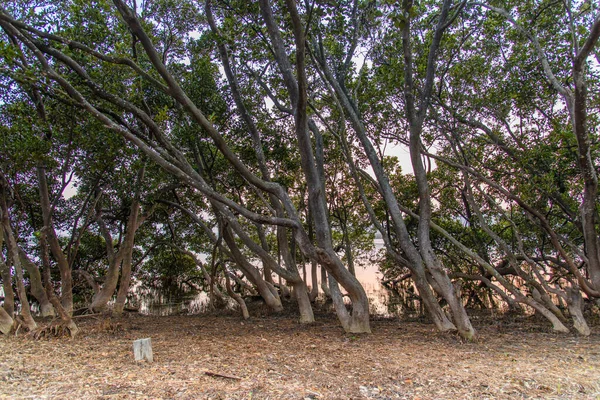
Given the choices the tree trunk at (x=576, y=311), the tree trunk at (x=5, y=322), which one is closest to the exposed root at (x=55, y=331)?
the tree trunk at (x=5, y=322)

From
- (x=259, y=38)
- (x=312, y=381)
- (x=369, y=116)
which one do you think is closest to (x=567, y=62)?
(x=369, y=116)

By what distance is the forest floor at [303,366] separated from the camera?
139 inches

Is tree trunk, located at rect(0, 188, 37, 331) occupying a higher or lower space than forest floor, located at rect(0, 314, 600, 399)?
higher

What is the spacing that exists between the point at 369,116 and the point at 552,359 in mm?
6489

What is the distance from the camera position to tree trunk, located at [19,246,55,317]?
28.8ft

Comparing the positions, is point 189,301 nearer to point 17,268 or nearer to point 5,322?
point 5,322

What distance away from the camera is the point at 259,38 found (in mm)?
7164

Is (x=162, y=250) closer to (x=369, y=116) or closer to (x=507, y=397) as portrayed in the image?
(x=369, y=116)

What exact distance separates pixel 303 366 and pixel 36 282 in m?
8.04

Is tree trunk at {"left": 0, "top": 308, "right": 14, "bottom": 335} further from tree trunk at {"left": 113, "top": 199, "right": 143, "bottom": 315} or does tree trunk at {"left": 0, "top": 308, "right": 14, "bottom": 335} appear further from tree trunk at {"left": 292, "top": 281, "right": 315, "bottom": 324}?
tree trunk at {"left": 292, "top": 281, "right": 315, "bottom": 324}

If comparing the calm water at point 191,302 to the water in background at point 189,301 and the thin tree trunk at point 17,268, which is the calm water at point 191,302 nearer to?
the water in background at point 189,301

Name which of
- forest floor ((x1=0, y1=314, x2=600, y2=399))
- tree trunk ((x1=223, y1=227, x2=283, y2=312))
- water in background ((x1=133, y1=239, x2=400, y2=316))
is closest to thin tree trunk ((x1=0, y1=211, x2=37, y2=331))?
forest floor ((x1=0, y1=314, x2=600, y2=399))

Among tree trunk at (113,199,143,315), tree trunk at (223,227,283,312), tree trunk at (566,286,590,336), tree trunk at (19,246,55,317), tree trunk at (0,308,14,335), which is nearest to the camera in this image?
tree trunk at (0,308,14,335)

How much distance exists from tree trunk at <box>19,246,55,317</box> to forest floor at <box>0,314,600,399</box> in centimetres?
337
